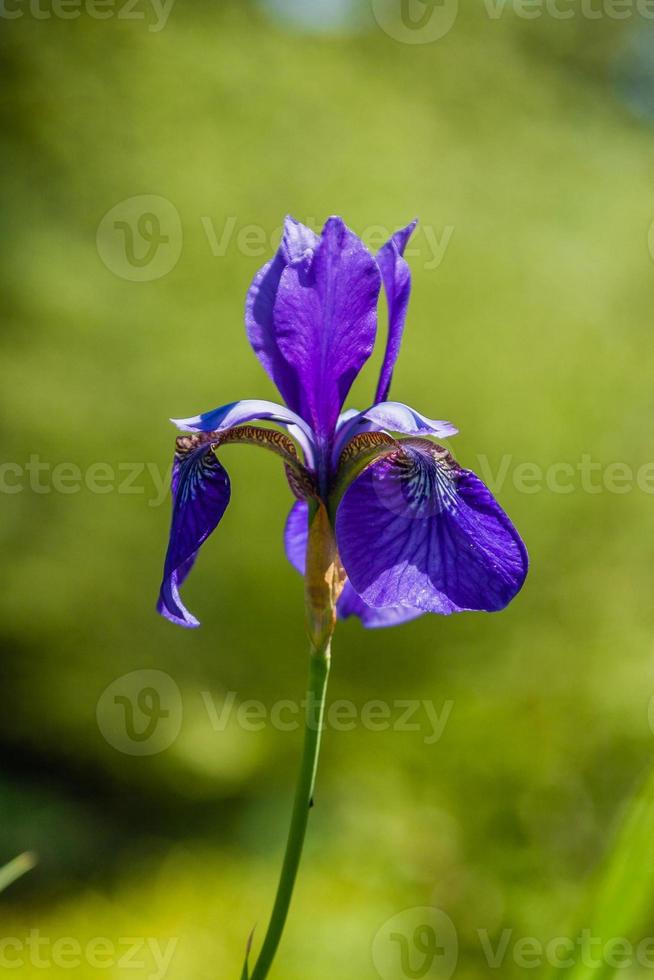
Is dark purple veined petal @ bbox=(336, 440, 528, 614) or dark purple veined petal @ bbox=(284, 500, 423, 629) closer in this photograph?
dark purple veined petal @ bbox=(336, 440, 528, 614)

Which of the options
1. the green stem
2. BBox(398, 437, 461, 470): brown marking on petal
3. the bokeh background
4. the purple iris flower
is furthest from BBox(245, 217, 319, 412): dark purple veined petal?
the bokeh background

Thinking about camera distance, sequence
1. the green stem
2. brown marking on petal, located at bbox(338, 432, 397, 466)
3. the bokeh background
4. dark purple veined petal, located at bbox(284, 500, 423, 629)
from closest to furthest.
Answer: the green stem
brown marking on petal, located at bbox(338, 432, 397, 466)
dark purple veined petal, located at bbox(284, 500, 423, 629)
the bokeh background

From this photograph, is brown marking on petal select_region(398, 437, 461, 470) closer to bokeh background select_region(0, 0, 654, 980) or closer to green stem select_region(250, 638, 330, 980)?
green stem select_region(250, 638, 330, 980)

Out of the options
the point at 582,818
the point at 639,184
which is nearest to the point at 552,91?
the point at 639,184

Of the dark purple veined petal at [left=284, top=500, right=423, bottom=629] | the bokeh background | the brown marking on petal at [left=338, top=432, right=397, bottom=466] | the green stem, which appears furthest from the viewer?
the bokeh background

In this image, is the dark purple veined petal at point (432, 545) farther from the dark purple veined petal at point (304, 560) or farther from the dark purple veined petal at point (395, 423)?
the dark purple veined petal at point (304, 560)

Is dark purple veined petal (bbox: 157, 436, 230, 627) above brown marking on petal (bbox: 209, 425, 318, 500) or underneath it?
underneath

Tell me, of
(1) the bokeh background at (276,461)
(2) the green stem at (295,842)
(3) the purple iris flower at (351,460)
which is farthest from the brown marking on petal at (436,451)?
(1) the bokeh background at (276,461)

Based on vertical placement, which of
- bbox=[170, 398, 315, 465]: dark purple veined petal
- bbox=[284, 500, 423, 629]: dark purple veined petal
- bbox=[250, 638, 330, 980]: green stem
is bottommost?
bbox=[250, 638, 330, 980]: green stem

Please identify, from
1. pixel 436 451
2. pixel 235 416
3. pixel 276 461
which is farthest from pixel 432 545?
pixel 276 461
